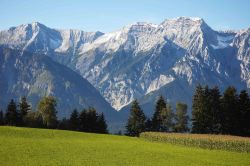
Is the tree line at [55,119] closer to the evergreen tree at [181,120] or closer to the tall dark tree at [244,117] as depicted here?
the evergreen tree at [181,120]

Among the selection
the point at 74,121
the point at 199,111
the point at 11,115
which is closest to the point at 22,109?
the point at 11,115

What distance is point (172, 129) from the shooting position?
160 metres

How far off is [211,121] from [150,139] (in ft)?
83.7

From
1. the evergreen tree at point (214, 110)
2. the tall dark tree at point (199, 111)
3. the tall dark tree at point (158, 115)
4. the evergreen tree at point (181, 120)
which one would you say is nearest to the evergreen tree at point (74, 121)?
the tall dark tree at point (158, 115)

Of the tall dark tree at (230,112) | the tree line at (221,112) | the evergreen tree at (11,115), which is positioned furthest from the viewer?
the evergreen tree at (11,115)

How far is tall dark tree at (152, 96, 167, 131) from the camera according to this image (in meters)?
161

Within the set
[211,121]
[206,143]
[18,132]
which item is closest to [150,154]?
[206,143]

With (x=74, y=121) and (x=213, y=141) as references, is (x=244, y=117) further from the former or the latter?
(x=74, y=121)

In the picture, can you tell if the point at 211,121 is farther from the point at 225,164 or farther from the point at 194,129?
the point at 225,164

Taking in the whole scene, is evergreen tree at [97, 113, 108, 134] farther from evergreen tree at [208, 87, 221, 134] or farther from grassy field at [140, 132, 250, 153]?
grassy field at [140, 132, 250, 153]

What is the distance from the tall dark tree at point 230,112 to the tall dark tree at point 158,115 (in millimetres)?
28101

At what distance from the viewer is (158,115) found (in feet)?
534

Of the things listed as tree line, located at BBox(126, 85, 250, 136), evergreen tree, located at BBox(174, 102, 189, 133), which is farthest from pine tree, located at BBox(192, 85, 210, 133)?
evergreen tree, located at BBox(174, 102, 189, 133)

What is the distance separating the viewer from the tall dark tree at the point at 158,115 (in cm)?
16138
